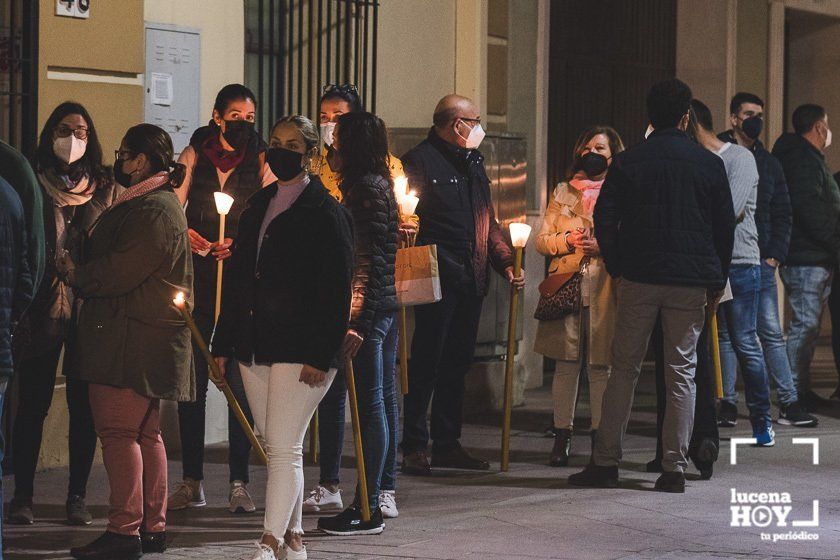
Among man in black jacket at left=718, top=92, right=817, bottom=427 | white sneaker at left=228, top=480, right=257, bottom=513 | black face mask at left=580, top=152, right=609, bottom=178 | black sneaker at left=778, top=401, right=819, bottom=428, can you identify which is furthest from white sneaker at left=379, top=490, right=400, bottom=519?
black sneaker at left=778, top=401, right=819, bottom=428

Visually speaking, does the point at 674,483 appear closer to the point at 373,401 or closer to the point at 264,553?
the point at 373,401

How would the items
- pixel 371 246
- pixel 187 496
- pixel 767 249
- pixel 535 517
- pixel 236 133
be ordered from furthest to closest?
pixel 767 249 < pixel 236 133 < pixel 187 496 < pixel 535 517 < pixel 371 246

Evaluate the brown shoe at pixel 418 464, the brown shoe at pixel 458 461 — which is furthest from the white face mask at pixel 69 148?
the brown shoe at pixel 458 461

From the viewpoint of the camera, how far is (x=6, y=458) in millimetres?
8500

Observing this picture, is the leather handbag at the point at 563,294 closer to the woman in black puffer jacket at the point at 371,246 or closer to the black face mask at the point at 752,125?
the black face mask at the point at 752,125

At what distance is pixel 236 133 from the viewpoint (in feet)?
25.4

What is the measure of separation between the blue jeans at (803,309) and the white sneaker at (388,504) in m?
4.96

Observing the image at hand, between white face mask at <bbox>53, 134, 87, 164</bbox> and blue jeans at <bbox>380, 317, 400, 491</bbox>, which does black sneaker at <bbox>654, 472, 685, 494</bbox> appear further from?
white face mask at <bbox>53, 134, 87, 164</bbox>

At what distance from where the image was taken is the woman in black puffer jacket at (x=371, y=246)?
6.84 metres

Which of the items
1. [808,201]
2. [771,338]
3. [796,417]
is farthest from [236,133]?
[808,201]

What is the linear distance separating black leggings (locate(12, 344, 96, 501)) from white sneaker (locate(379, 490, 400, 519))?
1.35m

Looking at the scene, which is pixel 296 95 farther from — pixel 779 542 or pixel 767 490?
pixel 779 542

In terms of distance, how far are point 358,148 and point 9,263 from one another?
197cm

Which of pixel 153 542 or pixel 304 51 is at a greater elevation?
pixel 304 51
